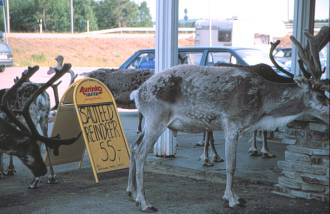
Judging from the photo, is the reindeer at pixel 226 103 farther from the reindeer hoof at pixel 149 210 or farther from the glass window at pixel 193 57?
the glass window at pixel 193 57

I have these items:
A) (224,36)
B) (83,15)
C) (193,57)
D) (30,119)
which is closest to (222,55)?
(193,57)

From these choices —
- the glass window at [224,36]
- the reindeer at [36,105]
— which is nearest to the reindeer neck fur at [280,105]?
the reindeer at [36,105]

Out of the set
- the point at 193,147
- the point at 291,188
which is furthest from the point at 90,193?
the point at 193,147

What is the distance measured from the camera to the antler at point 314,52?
21.4 feet

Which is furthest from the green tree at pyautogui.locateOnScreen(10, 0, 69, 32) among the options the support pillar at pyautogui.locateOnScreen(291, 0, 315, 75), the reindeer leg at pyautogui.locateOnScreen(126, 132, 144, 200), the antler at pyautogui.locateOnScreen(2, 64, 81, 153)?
the reindeer leg at pyautogui.locateOnScreen(126, 132, 144, 200)

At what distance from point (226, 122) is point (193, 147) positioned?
12.9 ft

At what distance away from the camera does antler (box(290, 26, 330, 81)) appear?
652 cm

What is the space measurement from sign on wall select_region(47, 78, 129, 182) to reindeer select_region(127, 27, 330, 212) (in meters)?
1.28

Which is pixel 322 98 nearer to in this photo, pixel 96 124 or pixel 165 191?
pixel 165 191

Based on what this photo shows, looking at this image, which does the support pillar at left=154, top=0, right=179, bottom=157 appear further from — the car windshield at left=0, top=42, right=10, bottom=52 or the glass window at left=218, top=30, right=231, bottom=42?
the glass window at left=218, top=30, right=231, bottom=42

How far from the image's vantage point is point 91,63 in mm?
42781

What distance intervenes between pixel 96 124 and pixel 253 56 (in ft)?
26.2

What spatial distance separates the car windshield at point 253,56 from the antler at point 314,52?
8377 mm

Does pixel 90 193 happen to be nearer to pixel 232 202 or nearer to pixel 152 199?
pixel 152 199
